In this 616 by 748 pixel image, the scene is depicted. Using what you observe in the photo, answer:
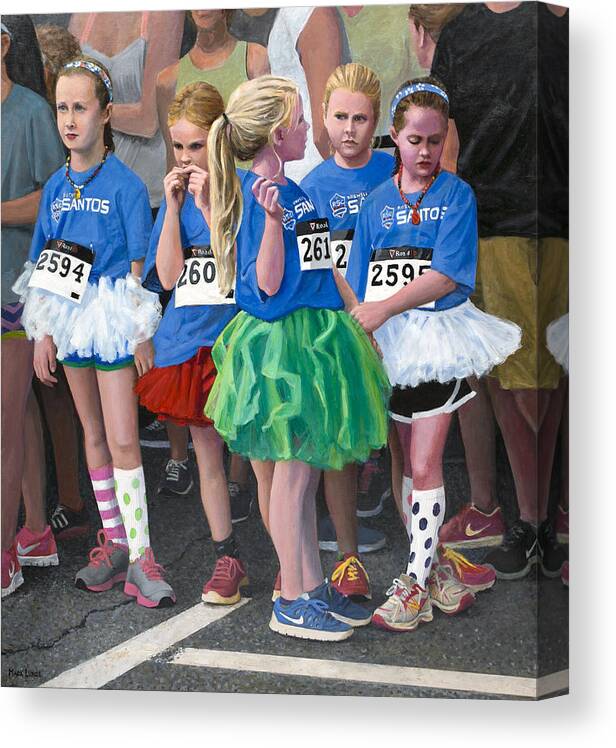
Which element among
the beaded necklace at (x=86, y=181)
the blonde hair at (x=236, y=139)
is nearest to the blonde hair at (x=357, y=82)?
the blonde hair at (x=236, y=139)

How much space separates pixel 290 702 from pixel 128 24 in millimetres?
2133

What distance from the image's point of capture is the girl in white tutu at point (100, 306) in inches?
138

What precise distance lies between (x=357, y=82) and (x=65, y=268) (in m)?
1.06

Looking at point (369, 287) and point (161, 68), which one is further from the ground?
point (161, 68)

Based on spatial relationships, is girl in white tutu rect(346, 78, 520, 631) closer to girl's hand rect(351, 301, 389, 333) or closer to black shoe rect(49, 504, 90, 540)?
girl's hand rect(351, 301, 389, 333)

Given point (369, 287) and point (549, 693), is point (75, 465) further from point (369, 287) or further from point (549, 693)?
point (549, 693)

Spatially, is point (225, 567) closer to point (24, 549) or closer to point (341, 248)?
point (24, 549)

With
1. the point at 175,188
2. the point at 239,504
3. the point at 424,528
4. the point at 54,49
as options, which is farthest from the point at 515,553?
the point at 54,49

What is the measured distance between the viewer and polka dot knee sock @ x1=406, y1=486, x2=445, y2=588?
3.35 meters

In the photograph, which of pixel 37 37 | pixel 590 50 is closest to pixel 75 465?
pixel 37 37

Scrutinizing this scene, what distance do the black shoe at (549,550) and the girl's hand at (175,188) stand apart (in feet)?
4.76

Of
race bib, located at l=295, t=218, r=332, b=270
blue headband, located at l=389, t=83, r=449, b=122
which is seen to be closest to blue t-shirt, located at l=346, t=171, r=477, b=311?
race bib, located at l=295, t=218, r=332, b=270

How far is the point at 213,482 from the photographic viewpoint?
3.47 m

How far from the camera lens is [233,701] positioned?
3514mm
